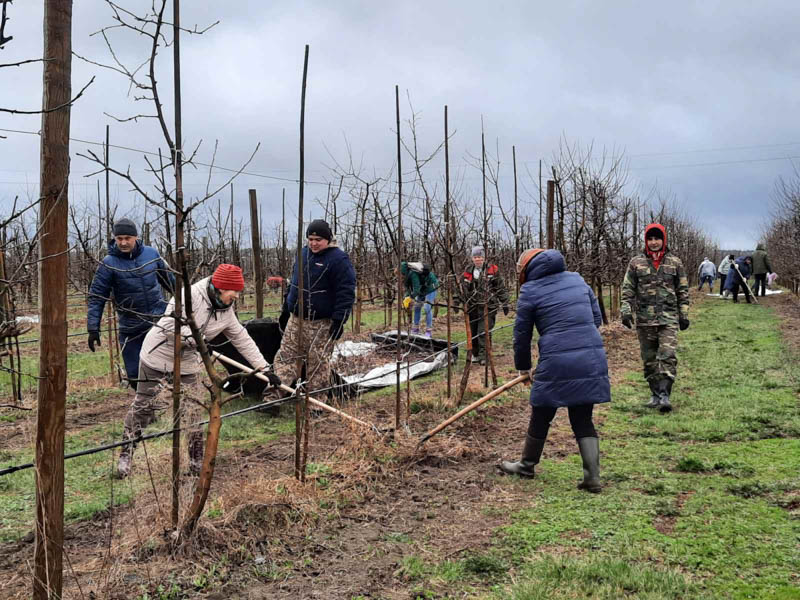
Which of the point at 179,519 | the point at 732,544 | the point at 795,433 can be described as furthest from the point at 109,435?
the point at 795,433

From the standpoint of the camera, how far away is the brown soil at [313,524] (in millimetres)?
2900

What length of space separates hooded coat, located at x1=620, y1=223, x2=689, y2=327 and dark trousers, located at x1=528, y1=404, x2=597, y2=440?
243 centimetres

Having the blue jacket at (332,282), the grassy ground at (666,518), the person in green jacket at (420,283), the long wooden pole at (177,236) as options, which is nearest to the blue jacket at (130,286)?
the blue jacket at (332,282)

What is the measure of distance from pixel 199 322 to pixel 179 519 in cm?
137

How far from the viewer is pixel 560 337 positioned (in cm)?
402

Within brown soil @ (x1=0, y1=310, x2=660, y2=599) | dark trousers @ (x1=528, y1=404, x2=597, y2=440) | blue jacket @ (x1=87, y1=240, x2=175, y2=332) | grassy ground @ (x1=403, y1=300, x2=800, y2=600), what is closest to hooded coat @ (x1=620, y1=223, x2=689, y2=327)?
grassy ground @ (x1=403, y1=300, x2=800, y2=600)

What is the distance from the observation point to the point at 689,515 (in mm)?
3535

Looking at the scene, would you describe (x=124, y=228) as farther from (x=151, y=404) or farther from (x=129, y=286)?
(x=151, y=404)

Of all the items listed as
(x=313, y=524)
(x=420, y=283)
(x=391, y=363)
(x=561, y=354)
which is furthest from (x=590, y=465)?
(x=420, y=283)

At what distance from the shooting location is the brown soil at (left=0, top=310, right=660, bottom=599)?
2900mm

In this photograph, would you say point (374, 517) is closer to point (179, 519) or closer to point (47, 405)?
point (179, 519)

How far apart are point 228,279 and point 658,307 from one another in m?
4.21

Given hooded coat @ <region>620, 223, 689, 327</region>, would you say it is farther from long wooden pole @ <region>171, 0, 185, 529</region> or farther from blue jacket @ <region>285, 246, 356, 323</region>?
long wooden pole @ <region>171, 0, 185, 529</region>

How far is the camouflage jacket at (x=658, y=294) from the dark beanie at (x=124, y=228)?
4.45 meters
